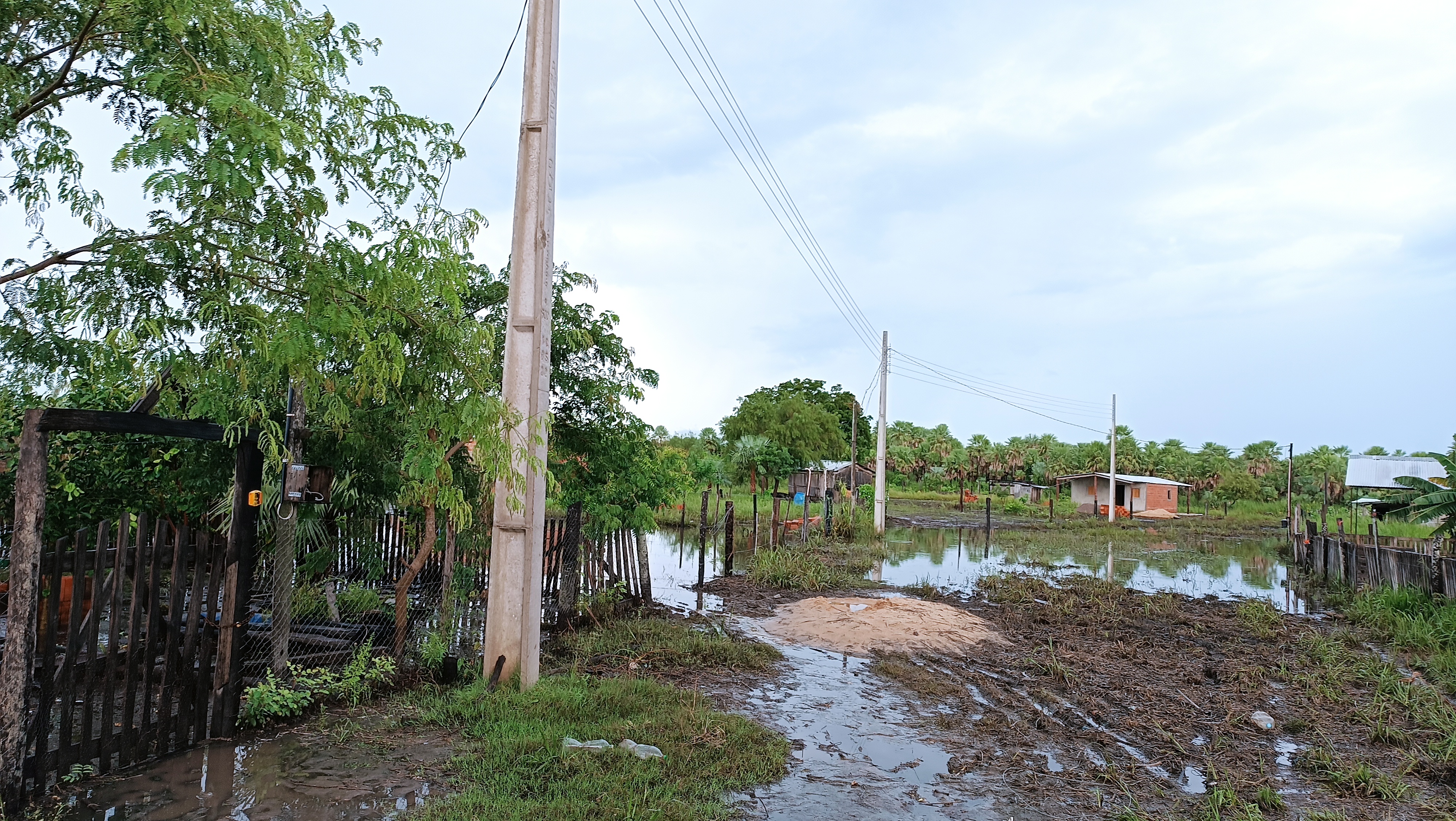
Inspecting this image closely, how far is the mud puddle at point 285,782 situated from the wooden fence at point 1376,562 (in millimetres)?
14577

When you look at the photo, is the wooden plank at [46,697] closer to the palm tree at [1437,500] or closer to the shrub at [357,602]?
the shrub at [357,602]

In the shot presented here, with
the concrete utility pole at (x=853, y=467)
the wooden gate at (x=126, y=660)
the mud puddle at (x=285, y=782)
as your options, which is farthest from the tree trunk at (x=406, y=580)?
the concrete utility pole at (x=853, y=467)

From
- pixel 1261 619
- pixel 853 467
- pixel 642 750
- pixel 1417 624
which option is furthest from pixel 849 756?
pixel 853 467

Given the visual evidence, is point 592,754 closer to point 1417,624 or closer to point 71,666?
point 71,666

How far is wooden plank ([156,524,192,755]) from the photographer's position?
17.5 ft

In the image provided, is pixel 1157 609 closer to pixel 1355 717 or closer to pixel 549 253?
pixel 1355 717

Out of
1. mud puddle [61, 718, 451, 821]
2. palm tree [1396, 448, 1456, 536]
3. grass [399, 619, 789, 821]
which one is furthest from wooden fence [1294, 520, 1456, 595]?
mud puddle [61, 718, 451, 821]

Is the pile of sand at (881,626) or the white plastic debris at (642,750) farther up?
the white plastic debris at (642,750)

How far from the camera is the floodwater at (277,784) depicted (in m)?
4.79

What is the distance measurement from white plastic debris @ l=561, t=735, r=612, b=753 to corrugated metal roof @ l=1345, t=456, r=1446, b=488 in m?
37.8

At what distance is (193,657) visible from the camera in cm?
565

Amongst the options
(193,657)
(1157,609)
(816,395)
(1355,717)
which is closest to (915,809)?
(193,657)

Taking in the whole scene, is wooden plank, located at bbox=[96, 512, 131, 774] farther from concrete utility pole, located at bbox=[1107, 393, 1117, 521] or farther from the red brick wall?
the red brick wall

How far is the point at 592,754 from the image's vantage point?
5.74 meters
